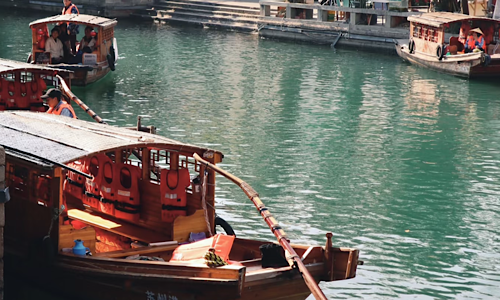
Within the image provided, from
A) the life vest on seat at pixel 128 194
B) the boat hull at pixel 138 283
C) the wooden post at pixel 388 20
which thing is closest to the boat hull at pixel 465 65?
the wooden post at pixel 388 20

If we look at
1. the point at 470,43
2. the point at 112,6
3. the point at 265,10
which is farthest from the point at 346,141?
the point at 112,6

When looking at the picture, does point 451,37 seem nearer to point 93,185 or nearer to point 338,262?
point 93,185

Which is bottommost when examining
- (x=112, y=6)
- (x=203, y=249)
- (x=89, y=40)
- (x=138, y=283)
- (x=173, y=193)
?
(x=138, y=283)

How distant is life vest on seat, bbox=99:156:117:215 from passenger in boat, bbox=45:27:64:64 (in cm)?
Result: 1192

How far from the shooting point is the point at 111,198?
452 inches

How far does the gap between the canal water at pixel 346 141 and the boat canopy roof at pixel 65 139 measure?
9.05 ft

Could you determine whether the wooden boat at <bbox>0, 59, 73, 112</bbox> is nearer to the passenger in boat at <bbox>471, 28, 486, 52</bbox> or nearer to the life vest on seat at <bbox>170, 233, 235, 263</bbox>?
the life vest on seat at <bbox>170, 233, 235, 263</bbox>

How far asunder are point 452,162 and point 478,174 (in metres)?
0.86

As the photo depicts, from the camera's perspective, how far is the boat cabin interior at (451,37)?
2617 centimetres

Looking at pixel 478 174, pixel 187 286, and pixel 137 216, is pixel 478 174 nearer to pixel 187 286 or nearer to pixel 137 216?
pixel 137 216

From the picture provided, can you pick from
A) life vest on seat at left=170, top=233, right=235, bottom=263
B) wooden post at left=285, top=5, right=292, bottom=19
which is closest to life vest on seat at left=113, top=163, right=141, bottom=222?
life vest on seat at left=170, top=233, right=235, bottom=263

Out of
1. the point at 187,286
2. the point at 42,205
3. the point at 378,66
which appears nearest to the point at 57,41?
the point at 378,66

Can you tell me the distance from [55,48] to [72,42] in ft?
4.27

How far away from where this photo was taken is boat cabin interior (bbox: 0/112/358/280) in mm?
9828
